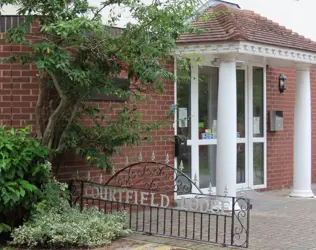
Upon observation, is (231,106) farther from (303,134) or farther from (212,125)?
(303,134)

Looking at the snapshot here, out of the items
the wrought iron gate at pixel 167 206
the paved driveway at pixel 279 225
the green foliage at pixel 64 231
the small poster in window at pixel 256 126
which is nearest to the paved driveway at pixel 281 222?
the paved driveway at pixel 279 225

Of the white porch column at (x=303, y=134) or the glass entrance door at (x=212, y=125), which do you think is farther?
the white porch column at (x=303, y=134)

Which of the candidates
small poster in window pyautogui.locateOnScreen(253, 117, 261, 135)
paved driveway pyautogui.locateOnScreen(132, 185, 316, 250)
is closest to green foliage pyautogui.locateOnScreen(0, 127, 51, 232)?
paved driveway pyautogui.locateOnScreen(132, 185, 316, 250)

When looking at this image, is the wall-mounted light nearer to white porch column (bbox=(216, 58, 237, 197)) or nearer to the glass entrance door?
the glass entrance door

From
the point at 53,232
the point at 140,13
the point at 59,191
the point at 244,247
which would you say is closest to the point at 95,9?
the point at 140,13

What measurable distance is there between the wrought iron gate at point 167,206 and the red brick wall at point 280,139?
2.84 meters

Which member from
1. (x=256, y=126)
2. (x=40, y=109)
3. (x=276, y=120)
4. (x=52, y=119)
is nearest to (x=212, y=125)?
(x=256, y=126)

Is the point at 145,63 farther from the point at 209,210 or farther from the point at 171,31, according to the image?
the point at 209,210

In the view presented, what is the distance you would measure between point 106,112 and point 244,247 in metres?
3.16

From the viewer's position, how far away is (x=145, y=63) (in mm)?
6379

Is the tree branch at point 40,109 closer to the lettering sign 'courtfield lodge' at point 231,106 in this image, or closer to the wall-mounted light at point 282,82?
the lettering sign 'courtfield lodge' at point 231,106

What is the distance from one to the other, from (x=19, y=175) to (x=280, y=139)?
6.89 m

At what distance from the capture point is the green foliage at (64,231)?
6176mm

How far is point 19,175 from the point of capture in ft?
20.5
